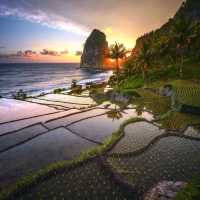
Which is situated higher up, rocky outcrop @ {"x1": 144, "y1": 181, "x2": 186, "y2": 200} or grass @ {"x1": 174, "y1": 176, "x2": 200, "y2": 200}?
grass @ {"x1": 174, "y1": 176, "x2": 200, "y2": 200}

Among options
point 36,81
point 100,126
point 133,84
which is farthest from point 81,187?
point 36,81

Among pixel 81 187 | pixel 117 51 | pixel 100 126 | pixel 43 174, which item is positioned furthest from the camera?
pixel 117 51

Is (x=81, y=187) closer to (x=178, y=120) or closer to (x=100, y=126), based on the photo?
(x=100, y=126)

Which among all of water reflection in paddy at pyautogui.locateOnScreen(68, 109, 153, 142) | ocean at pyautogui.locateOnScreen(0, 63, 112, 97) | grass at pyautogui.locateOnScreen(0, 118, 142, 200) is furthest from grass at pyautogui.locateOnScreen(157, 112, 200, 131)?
ocean at pyautogui.locateOnScreen(0, 63, 112, 97)

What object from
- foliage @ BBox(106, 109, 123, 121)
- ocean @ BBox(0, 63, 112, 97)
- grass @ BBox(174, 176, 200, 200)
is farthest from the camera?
ocean @ BBox(0, 63, 112, 97)

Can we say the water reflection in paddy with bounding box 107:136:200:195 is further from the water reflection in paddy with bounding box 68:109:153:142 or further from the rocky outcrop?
the water reflection in paddy with bounding box 68:109:153:142

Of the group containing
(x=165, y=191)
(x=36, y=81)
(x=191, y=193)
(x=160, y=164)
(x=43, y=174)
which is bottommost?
(x=36, y=81)

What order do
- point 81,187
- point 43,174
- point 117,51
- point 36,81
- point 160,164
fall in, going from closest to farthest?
point 81,187, point 43,174, point 160,164, point 117,51, point 36,81

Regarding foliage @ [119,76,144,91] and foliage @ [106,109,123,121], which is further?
foliage @ [119,76,144,91]

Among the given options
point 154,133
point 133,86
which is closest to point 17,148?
point 154,133

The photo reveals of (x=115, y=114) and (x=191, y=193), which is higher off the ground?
(x=191, y=193)

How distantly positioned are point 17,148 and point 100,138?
709cm

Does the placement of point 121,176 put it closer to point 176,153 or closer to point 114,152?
point 114,152

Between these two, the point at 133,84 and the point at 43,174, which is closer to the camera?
the point at 43,174
